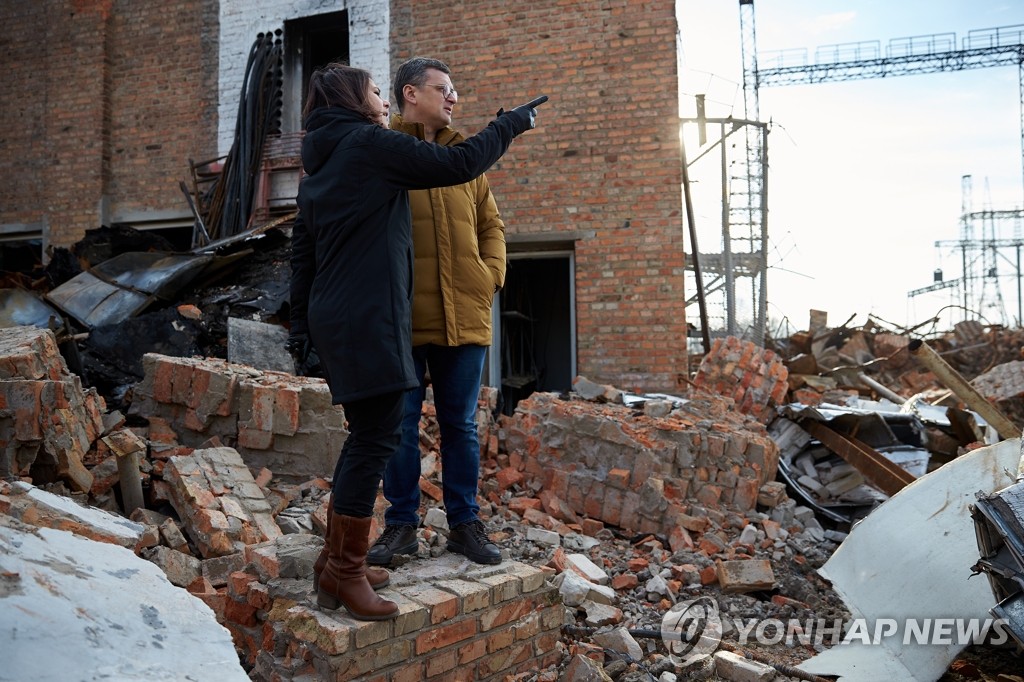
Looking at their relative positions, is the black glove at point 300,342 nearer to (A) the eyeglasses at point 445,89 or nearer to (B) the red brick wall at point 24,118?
(A) the eyeglasses at point 445,89

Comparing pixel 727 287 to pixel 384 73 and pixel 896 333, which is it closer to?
pixel 896 333

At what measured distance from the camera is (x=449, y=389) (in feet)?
9.19

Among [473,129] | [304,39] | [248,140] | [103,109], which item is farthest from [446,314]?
[103,109]

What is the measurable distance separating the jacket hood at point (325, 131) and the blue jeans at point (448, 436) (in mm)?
760

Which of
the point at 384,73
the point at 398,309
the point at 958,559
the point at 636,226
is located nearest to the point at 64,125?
the point at 384,73

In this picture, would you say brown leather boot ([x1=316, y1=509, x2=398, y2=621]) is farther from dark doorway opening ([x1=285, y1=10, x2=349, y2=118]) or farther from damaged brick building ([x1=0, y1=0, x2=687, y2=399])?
dark doorway opening ([x1=285, y1=10, x2=349, y2=118])

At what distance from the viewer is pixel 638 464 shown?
202 inches

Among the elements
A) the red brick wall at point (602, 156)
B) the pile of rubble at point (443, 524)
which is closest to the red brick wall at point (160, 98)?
the red brick wall at point (602, 156)

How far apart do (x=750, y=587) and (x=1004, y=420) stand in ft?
7.66

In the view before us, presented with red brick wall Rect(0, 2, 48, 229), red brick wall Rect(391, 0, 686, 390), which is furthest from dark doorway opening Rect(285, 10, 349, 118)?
red brick wall Rect(0, 2, 48, 229)

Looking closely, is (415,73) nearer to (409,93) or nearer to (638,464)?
(409,93)

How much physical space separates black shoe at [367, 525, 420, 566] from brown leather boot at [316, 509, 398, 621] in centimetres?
39

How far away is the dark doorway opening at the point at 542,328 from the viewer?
1036 centimetres

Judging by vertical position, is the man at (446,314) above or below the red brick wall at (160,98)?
below
